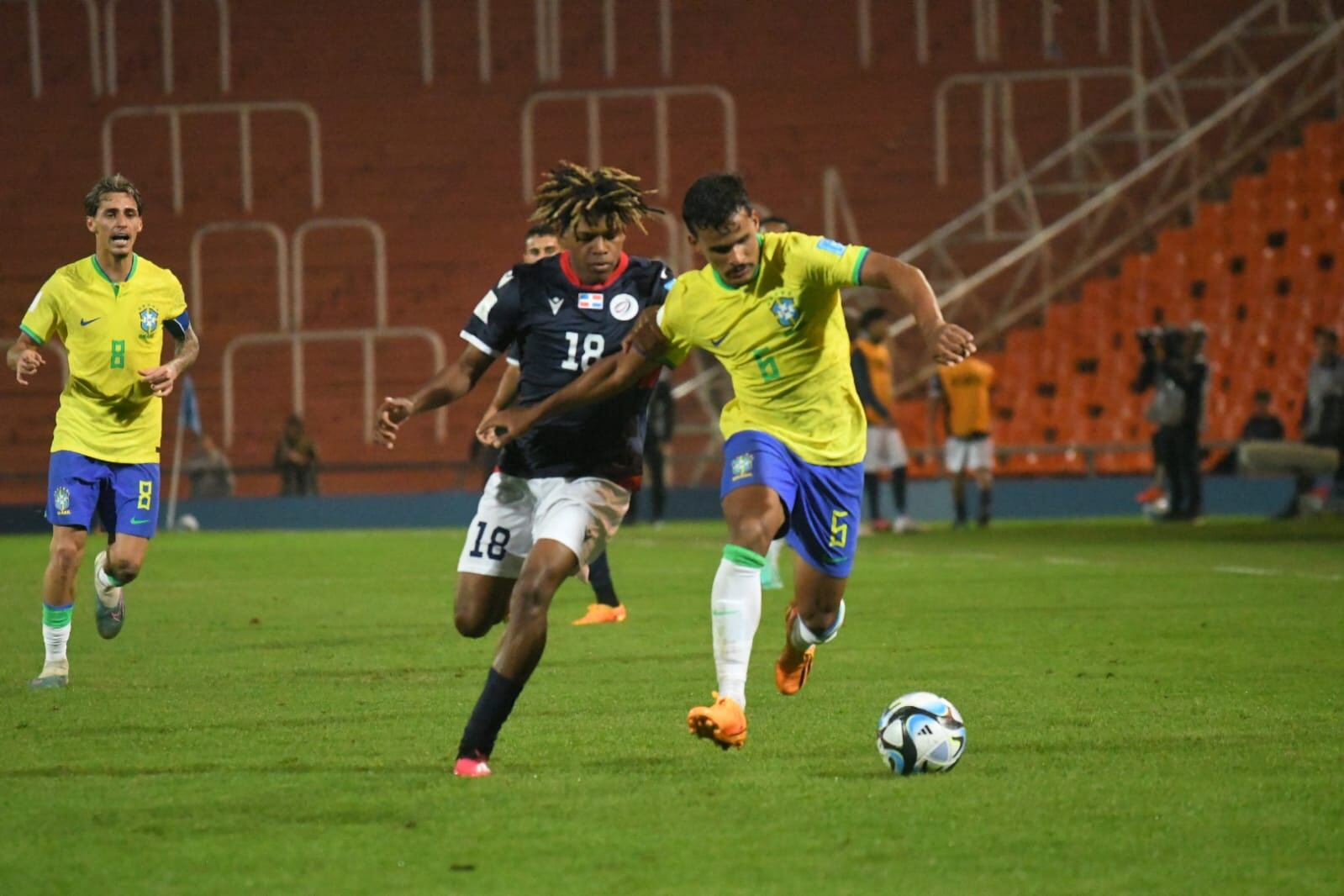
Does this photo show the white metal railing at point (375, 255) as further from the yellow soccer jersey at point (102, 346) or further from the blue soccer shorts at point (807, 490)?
the blue soccer shorts at point (807, 490)

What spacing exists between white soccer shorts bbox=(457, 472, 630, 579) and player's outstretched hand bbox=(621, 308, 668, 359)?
18.4 inches

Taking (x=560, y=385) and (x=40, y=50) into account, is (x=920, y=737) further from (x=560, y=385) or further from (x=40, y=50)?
(x=40, y=50)

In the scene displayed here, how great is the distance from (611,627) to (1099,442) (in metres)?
15.5

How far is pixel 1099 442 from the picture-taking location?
25.9m

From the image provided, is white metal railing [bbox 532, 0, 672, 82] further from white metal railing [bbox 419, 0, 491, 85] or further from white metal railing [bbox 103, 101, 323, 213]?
white metal railing [bbox 103, 101, 323, 213]

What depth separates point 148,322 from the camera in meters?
9.28

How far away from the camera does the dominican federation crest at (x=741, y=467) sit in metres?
7.16

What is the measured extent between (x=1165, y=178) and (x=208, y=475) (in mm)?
13546

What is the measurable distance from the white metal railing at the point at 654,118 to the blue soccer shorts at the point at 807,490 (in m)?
23.1

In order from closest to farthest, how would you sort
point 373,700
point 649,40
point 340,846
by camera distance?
1. point 340,846
2. point 373,700
3. point 649,40

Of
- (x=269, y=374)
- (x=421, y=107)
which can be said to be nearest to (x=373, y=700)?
(x=269, y=374)

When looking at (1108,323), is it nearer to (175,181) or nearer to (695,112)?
(695,112)

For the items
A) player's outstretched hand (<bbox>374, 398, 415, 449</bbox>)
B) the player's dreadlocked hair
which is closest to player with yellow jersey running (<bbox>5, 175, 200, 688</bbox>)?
player's outstretched hand (<bbox>374, 398, 415, 449</bbox>)

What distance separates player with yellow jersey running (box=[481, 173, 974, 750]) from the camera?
22.3 ft
